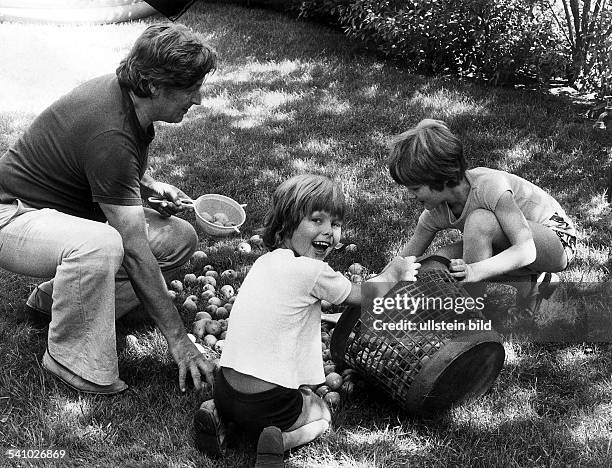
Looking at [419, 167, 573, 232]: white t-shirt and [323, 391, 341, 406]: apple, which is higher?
[419, 167, 573, 232]: white t-shirt

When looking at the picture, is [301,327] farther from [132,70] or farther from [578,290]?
[578,290]

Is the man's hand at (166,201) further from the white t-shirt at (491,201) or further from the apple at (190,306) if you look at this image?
the white t-shirt at (491,201)

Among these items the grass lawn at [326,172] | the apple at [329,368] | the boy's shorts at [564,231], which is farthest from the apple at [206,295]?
the boy's shorts at [564,231]

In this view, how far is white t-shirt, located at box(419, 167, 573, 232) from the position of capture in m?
3.14

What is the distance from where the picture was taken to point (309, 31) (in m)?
7.87

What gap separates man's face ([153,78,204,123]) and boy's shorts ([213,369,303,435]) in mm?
1001

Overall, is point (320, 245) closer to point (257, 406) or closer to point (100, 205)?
point (257, 406)

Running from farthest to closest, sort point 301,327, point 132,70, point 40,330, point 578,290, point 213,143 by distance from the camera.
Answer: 1. point 213,143
2. point 578,290
3. point 40,330
4. point 132,70
5. point 301,327

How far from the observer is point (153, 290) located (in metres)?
2.91

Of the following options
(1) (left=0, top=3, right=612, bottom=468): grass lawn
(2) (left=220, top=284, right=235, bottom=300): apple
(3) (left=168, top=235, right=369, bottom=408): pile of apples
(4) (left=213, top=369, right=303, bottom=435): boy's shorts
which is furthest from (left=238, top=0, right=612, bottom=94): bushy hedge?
(4) (left=213, top=369, right=303, bottom=435): boy's shorts

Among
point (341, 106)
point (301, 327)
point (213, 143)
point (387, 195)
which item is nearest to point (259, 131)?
point (213, 143)

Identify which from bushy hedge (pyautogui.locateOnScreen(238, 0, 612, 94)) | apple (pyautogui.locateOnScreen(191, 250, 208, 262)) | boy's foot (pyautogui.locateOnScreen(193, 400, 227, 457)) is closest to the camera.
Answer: boy's foot (pyautogui.locateOnScreen(193, 400, 227, 457))

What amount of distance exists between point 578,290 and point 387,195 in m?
1.32

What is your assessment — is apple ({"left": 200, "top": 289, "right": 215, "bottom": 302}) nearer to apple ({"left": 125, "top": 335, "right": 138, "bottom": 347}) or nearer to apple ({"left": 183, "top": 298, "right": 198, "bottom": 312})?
apple ({"left": 183, "top": 298, "right": 198, "bottom": 312})
